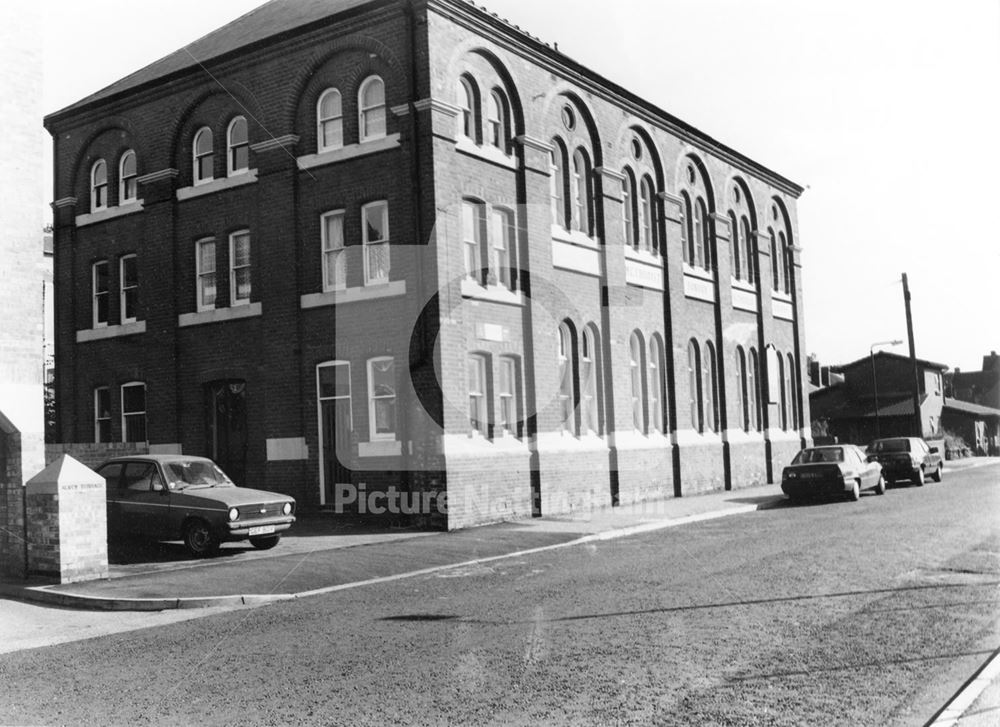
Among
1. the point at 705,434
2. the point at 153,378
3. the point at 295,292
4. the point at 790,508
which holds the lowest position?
the point at 790,508

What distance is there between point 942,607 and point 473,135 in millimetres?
14684

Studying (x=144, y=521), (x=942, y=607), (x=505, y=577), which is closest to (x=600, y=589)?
(x=505, y=577)

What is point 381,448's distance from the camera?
65.2ft

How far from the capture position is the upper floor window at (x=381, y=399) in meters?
20.1

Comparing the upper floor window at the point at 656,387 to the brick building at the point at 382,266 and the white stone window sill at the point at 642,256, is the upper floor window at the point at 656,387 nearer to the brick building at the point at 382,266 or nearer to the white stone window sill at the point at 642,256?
the brick building at the point at 382,266

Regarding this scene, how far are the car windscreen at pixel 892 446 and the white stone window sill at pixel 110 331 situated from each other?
22292mm

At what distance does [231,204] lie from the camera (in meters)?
22.8

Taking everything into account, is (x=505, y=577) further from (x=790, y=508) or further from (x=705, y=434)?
(x=705, y=434)

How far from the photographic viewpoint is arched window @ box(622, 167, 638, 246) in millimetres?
27002

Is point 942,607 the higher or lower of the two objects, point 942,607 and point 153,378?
the lower

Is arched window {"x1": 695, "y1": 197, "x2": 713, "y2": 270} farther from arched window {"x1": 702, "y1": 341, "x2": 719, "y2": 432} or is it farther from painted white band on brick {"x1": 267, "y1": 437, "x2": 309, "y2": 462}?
painted white band on brick {"x1": 267, "y1": 437, "x2": 309, "y2": 462}

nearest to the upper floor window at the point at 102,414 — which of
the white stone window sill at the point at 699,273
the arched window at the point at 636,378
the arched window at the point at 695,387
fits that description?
the arched window at the point at 636,378

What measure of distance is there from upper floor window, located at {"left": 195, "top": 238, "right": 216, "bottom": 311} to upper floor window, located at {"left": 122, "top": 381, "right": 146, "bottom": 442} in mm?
2847

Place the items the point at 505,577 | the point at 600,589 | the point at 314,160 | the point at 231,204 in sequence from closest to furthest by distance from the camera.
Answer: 1. the point at 600,589
2. the point at 505,577
3. the point at 314,160
4. the point at 231,204
